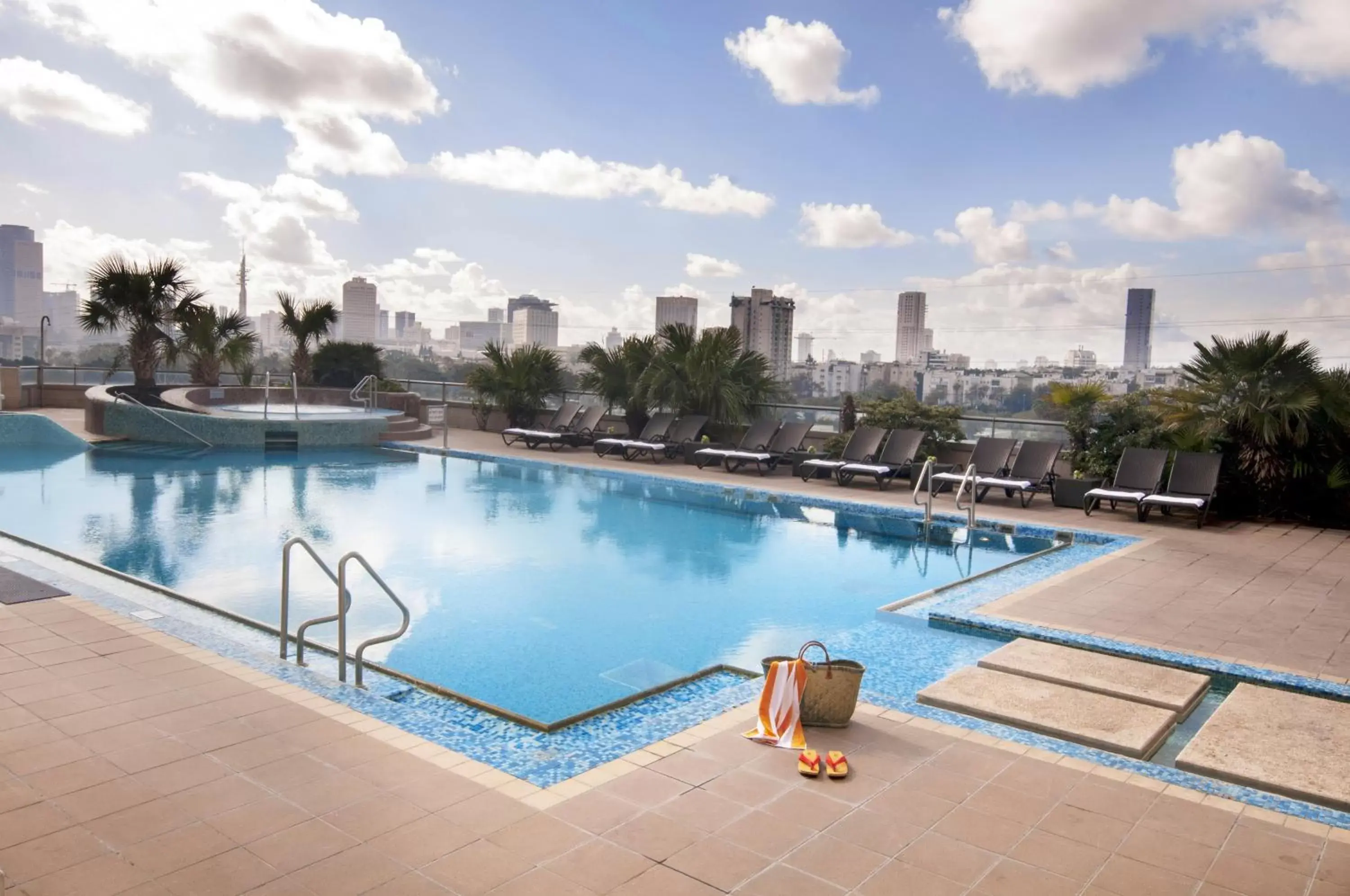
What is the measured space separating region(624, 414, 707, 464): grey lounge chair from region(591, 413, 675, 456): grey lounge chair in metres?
0.10

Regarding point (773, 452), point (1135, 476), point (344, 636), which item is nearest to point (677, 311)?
point (773, 452)

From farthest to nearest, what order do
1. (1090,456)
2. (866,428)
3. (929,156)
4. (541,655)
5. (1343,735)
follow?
(929,156) < (866,428) < (1090,456) < (541,655) < (1343,735)

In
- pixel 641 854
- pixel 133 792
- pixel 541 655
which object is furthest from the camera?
pixel 541 655

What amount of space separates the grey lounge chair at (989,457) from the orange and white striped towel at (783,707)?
8811 millimetres

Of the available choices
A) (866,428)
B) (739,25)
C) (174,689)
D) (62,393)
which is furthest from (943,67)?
(62,393)

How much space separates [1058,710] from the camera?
4473mm

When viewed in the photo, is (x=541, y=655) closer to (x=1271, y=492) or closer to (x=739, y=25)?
(x=1271, y=492)

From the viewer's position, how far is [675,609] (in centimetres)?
706

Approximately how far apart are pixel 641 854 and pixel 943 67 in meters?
17.9

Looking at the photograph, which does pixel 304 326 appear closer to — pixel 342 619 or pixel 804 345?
pixel 804 345

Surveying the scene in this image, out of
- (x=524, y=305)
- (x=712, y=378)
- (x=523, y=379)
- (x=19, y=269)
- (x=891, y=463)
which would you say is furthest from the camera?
(x=19, y=269)

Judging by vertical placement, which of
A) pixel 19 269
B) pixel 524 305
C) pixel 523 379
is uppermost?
pixel 19 269

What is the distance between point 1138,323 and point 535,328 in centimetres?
1211

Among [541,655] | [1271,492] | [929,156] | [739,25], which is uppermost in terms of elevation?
[739,25]
